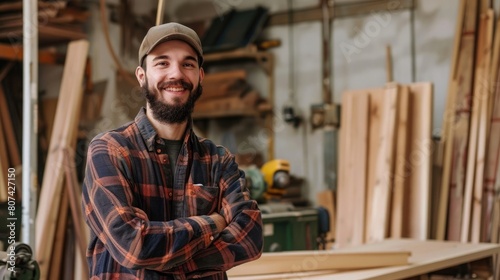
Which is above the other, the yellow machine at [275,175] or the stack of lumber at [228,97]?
the stack of lumber at [228,97]

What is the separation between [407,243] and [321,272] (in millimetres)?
1231

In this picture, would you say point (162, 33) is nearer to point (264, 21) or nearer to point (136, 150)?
point (136, 150)

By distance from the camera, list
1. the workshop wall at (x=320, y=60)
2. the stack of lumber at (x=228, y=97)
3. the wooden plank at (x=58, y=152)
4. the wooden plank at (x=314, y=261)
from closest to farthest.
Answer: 1. the wooden plank at (x=314, y=261)
2. the wooden plank at (x=58, y=152)
3. the workshop wall at (x=320, y=60)
4. the stack of lumber at (x=228, y=97)

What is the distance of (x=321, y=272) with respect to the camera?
2949 mm

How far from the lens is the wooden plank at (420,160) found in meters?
4.69

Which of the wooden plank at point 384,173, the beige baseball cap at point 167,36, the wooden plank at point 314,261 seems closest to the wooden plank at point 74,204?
the wooden plank at point 314,261

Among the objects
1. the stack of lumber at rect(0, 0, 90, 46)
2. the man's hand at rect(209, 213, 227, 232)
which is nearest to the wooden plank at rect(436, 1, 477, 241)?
the stack of lumber at rect(0, 0, 90, 46)

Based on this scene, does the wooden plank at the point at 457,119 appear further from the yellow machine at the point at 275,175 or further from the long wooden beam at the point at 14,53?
the long wooden beam at the point at 14,53

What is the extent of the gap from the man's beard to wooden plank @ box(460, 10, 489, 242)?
328cm

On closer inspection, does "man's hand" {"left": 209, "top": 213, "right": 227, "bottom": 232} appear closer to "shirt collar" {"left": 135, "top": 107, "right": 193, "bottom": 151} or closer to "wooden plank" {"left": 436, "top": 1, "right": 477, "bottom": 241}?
"shirt collar" {"left": 135, "top": 107, "right": 193, "bottom": 151}

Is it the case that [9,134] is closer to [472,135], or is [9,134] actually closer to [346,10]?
[346,10]

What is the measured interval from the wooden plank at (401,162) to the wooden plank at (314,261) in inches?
58.6

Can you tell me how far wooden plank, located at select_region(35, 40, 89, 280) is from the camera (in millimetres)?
3785

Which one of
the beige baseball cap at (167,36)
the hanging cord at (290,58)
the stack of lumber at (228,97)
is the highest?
the hanging cord at (290,58)
